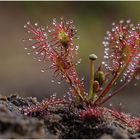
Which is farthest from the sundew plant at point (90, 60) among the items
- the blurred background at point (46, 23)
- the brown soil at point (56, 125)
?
the blurred background at point (46, 23)

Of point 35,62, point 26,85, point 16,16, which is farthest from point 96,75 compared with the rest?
point 16,16

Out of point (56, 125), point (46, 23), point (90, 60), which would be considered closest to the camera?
point (56, 125)

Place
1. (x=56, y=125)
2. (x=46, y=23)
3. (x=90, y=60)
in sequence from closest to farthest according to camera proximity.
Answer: (x=56, y=125) → (x=90, y=60) → (x=46, y=23)

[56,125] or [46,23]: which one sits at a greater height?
[46,23]

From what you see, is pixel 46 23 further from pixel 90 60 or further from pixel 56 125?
pixel 56 125

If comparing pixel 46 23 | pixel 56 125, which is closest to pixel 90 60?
pixel 56 125

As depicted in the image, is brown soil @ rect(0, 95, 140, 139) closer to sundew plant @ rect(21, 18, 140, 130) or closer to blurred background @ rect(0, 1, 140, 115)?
sundew plant @ rect(21, 18, 140, 130)

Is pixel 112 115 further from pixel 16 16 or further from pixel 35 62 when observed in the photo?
pixel 16 16

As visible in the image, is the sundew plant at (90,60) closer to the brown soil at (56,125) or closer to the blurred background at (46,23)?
the brown soil at (56,125)

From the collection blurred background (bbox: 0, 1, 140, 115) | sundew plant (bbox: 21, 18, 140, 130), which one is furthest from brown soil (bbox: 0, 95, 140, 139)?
blurred background (bbox: 0, 1, 140, 115)
